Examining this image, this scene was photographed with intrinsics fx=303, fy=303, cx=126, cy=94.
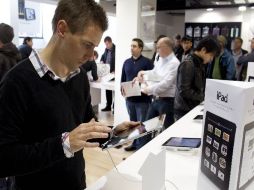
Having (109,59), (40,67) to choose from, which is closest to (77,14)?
(40,67)

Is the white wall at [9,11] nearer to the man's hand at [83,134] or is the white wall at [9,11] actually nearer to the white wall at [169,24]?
the white wall at [169,24]

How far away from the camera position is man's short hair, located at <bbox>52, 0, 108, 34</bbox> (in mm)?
1089

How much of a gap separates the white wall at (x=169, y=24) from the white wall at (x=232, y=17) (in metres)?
1.61

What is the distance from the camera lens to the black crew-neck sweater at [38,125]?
1005 mm

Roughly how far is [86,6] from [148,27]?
401 cm

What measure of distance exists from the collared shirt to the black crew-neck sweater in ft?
6.74

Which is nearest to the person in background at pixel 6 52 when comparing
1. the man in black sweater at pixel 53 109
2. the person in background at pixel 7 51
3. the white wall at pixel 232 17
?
the person in background at pixel 7 51

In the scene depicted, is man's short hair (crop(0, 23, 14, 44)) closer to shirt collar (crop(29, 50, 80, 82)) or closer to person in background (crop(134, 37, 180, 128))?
person in background (crop(134, 37, 180, 128))

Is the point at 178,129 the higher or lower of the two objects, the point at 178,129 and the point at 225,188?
the lower

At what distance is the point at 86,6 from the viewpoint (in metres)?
1.11

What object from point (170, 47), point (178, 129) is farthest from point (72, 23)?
point (170, 47)

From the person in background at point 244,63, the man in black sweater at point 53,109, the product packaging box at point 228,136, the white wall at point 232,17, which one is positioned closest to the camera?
the product packaging box at point 228,136

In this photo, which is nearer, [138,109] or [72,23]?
[72,23]

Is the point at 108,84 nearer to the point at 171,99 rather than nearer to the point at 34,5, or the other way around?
the point at 171,99
